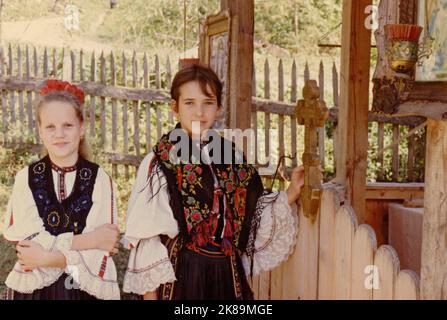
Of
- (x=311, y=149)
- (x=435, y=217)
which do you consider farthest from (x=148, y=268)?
(x=435, y=217)

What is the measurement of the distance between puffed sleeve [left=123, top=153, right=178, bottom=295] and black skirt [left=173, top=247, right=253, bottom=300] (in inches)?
3.0

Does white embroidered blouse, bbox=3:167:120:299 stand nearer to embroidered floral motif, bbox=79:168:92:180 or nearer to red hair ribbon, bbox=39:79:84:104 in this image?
embroidered floral motif, bbox=79:168:92:180

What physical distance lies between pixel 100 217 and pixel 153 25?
9850 millimetres

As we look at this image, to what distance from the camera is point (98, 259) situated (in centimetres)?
294

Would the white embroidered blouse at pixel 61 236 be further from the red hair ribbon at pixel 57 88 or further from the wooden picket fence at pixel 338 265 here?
the wooden picket fence at pixel 338 265

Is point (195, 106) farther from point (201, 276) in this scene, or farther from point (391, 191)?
point (391, 191)

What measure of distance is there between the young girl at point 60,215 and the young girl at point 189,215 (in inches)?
6.0

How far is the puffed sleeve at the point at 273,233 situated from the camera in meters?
3.20

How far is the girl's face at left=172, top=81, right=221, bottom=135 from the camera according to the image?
294 cm

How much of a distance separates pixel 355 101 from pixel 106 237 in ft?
5.71

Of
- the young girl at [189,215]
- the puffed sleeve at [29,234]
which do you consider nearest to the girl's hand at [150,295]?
the young girl at [189,215]

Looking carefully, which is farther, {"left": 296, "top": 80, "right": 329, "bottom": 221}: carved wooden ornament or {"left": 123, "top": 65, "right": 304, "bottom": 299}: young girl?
{"left": 296, "top": 80, "right": 329, "bottom": 221}: carved wooden ornament

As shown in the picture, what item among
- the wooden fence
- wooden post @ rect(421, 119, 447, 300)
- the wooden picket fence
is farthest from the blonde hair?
the wooden fence
